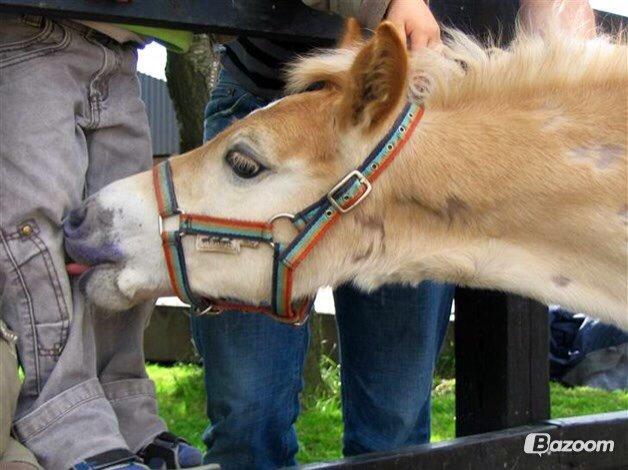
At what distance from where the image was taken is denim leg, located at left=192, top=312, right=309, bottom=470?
278 centimetres

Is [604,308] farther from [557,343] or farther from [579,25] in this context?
[557,343]

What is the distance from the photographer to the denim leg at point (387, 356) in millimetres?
2975

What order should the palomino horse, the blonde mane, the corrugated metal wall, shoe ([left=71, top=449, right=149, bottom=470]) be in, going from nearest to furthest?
shoe ([left=71, top=449, right=149, bottom=470]) < the palomino horse < the blonde mane < the corrugated metal wall

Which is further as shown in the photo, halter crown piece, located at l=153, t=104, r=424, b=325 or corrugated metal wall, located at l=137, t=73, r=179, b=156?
corrugated metal wall, located at l=137, t=73, r=179, b=156

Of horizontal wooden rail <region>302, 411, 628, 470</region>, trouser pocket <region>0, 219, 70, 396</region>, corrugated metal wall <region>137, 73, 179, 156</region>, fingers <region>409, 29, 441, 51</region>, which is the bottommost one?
corrugated metal wall <region>137, 73, 179, 156</region>

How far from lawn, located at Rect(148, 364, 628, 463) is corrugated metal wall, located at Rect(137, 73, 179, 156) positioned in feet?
46.7

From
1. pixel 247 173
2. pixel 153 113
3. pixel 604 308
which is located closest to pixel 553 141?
pixel 604 308

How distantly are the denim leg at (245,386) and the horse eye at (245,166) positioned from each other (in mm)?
592

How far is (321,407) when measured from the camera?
19.6 ft

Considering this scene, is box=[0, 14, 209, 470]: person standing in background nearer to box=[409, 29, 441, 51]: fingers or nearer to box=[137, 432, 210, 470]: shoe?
box=[137, 432, 210, 470]: shoe

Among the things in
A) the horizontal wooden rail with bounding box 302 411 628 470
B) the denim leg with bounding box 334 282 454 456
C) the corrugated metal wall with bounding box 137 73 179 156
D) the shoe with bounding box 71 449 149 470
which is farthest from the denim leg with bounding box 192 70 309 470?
the corrugated metal wall with bounding box 137 73 179 156

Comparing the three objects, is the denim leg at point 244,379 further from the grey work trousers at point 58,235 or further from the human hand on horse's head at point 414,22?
the human hand on horse's head at point 414,22

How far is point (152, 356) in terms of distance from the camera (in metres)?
7.33

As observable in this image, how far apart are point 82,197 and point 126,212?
0.47ft
